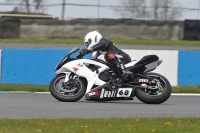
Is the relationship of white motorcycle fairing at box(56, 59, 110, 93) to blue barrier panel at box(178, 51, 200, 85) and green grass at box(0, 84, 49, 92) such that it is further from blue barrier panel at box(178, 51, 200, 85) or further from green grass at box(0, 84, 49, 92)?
blue barrier panel at box(178, 51, 200, 85)

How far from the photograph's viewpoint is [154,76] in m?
10.5

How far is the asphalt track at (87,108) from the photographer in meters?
8.89

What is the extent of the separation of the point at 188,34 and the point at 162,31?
53.2 inches

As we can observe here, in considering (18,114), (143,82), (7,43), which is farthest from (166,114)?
(7,43)

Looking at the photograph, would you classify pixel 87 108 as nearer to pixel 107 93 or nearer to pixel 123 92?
pixel 107 93

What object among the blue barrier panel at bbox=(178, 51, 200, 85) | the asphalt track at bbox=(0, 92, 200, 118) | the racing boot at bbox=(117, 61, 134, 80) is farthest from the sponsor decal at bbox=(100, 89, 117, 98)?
the blue barrier panel at bbox=(178, 51, 200, 85)

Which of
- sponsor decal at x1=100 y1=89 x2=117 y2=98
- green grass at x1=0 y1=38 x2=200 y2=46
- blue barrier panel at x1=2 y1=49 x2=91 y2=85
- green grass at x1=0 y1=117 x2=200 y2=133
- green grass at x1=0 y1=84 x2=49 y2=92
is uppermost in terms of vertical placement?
green grass at x1=0 y1=117 x2=200 y2=133

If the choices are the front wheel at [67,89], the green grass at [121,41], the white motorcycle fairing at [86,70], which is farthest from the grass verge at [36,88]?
the green grass at [121,41]

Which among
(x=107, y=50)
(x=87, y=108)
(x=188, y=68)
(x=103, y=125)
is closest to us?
(x=103, y=125)

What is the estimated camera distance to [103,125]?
24.8 feet

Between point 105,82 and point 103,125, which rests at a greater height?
point 103,125

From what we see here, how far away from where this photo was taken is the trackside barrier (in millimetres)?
14594

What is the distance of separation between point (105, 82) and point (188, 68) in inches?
189

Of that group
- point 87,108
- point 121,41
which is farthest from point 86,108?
point 121,41
